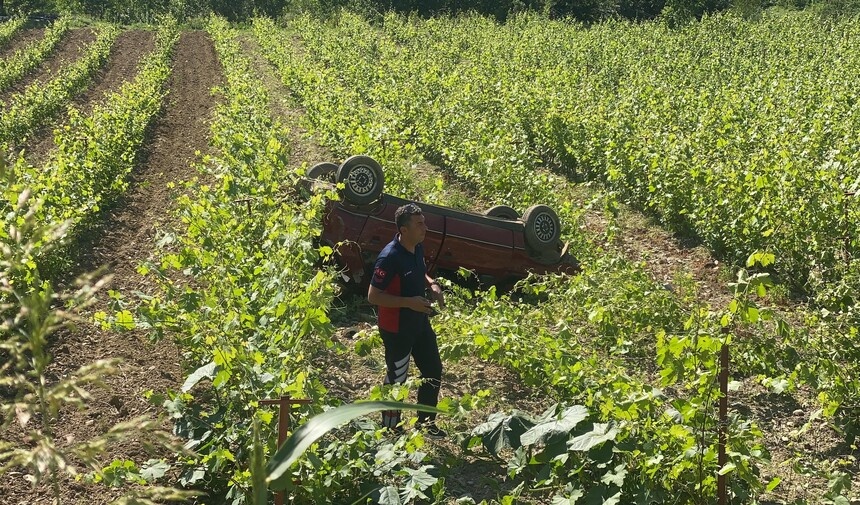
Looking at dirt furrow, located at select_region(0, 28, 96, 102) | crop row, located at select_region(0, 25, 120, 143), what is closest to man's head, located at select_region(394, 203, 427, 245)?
crop row, located at select_region(0, 25, 120, 143)

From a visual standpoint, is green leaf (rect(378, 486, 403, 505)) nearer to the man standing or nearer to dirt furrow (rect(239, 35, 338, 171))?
the man standing

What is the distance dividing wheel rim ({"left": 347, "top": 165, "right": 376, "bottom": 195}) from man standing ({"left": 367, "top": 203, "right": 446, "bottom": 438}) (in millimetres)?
2388

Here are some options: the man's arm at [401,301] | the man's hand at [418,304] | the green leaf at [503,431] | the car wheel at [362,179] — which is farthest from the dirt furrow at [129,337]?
the green leaf at [503,431]

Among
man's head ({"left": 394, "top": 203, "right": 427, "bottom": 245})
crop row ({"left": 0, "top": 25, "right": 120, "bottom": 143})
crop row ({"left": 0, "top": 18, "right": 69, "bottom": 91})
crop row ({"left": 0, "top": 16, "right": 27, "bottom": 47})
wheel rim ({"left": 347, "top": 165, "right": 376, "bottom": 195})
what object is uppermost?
crop row ({"left": 0, "top": 16, "right": 27, "bottom": 47})

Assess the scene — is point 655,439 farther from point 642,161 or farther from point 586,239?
point 642,161

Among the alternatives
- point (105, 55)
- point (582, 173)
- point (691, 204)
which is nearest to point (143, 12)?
point (105, 55)

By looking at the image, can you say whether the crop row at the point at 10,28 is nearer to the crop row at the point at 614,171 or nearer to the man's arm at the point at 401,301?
the crop row at the point at 614,171

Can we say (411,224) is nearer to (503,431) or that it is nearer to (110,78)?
(503,431)

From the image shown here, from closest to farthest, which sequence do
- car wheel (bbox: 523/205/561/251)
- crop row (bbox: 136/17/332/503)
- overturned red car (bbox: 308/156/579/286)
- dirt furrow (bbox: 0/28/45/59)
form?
crop row (bbox: 136/17/332/503) → overturned red car (bbox: 308/156/579/286) → car wheel (bbox: 523/205/561/251) → dirt furrow (bbox: 0/28/45/59)

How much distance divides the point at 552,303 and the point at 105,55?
2562cm

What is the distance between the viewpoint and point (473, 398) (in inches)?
182

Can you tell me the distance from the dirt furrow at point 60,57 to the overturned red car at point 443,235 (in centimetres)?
1747

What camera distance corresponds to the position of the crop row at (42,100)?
52.6 feet

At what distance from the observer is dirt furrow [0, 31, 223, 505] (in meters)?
5.02
